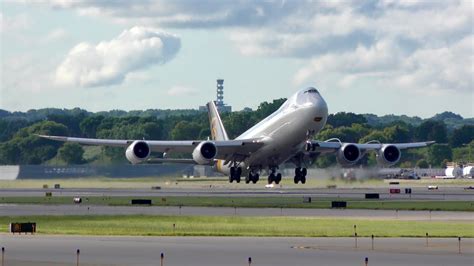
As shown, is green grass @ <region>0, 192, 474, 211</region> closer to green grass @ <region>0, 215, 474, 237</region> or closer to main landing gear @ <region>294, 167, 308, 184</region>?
main landing gear @ <region>294, 167, 308, 184</region>

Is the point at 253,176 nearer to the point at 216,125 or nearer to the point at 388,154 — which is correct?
the point at 388,154

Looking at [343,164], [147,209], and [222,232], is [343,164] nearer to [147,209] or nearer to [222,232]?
[147,209]

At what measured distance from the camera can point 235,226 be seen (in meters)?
64.6

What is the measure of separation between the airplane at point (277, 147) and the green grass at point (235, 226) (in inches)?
955

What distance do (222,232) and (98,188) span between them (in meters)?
75.7

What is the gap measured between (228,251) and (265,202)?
45.6 m

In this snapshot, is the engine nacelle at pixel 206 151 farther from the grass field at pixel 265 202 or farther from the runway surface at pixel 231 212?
the runway surface at pixel 231 212

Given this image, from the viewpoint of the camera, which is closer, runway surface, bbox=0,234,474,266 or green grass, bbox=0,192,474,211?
runway surface, bbox=0,234,474,266

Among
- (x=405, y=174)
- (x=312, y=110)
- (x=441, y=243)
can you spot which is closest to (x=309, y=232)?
(x=441, y=243)

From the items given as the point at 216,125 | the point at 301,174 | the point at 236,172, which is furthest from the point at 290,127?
the point at 216,125

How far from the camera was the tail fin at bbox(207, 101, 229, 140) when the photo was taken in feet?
401

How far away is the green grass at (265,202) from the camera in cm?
8738

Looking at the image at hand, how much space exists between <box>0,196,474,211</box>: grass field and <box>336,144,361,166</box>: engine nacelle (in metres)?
6.66

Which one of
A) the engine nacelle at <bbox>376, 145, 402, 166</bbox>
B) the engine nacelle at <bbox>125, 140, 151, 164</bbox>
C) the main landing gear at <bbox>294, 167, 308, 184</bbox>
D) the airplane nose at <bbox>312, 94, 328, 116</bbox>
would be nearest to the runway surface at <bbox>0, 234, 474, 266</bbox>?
the airplane nose at <bbox>312, 94, 328, 116</bbox>
